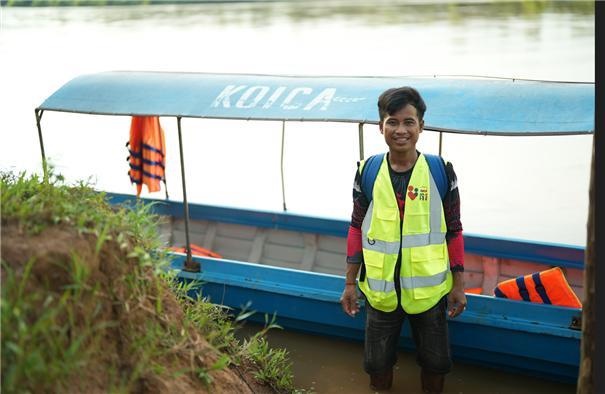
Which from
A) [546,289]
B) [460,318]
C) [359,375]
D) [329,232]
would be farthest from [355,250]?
[329,232]

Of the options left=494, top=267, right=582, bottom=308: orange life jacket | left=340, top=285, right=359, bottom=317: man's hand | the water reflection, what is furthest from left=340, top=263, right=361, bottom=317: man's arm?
the water reflection

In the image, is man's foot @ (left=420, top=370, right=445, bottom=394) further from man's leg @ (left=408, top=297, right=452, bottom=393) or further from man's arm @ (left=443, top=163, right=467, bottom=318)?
man's arm @ (left=443, top=163, right=467, bottom=318)

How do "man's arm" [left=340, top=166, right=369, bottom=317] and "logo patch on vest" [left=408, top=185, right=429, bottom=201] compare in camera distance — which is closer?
"logo patch on vest" [left=408, top=185, right=429, bottom=201]

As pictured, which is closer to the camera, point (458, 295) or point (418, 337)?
point (458, 295)

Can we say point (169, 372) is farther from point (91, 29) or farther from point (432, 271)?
point (91, 29)

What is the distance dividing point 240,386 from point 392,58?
1416 centimetres

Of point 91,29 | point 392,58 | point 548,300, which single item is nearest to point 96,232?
point 548,300

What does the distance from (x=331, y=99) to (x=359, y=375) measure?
1790 mm

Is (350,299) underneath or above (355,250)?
Answer: underneath

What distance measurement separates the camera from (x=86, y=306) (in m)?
2.61

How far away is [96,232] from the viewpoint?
2771mm

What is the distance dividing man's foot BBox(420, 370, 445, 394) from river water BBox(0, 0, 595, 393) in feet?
1.25

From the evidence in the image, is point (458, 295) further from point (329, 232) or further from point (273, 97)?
point (329, 232)

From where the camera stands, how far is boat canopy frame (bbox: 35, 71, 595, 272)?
15.8ft
